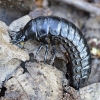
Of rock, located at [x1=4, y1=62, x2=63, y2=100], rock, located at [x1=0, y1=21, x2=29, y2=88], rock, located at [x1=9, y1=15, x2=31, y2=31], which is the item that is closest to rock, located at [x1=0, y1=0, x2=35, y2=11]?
rock, located at [x1=9, y1=15, x2=31, y2=31]

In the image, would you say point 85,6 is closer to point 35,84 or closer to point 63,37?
point 63,37

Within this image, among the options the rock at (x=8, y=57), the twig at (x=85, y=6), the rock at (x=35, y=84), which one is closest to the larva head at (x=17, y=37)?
the rock at (x=8, y=57)

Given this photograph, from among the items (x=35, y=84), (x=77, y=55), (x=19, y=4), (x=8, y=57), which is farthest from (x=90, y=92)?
(x=19, y=4)

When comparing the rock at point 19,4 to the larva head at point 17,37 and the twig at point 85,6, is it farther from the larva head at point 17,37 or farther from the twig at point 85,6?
the twig at point 85,6

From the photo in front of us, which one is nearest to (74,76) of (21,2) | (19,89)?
(19,89)

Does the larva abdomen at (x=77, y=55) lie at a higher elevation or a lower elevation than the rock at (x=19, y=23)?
lower

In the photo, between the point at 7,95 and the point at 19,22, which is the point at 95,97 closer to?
the point at 7,95
